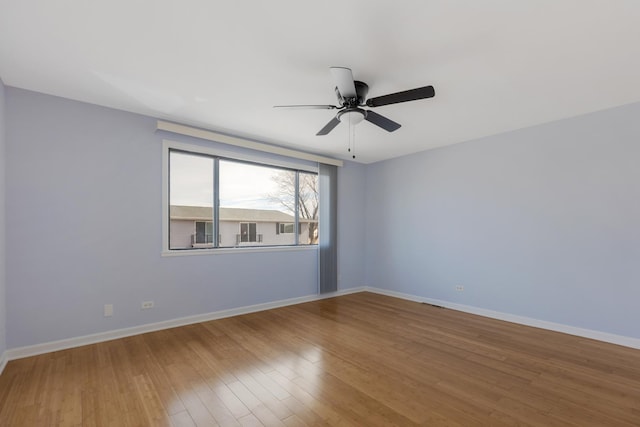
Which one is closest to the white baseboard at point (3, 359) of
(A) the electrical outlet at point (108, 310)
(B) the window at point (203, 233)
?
(A) the electrical outlet at point (108, 310)

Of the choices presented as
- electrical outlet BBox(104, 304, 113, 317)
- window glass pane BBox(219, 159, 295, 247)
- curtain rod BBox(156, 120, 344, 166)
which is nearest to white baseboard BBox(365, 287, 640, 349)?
window glass pane BBox(219, 159, 295, 247)

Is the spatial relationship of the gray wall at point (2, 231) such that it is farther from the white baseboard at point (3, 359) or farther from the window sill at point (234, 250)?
the window sill at point (234, 250)

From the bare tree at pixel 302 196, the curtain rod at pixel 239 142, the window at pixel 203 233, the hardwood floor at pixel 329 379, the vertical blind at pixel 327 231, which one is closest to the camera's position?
the hardwood floor at pixel 329 379

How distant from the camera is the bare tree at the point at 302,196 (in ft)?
15.7

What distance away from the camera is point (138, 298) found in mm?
3258

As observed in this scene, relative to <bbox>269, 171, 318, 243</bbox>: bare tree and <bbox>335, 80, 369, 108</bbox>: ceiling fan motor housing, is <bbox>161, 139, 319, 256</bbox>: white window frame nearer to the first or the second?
<bbox>269, 171, 318, 243</bbox>: bare tree

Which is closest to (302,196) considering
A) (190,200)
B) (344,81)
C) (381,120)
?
(190,200)

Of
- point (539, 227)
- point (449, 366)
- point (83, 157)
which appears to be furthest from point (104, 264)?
point (539, 227)

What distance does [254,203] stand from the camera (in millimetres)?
4414

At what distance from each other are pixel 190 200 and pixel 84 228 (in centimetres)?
115

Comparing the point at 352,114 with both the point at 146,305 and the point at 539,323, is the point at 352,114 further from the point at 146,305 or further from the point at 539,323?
the point at 539,323

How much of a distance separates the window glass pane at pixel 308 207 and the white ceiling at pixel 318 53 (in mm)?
1878

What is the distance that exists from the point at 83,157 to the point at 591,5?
4395 mm

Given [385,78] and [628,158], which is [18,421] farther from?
[628,158]
